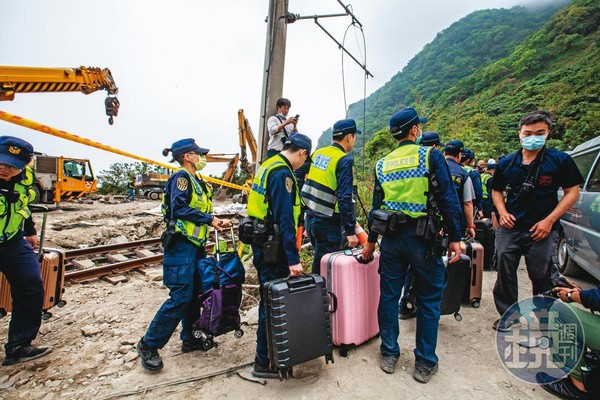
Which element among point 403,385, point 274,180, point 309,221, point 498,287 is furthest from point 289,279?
point 498,287

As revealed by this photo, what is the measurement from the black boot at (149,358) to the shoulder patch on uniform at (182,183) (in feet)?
4.34

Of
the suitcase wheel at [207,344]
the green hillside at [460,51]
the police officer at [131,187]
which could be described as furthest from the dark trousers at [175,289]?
the green hillside at [460,51]

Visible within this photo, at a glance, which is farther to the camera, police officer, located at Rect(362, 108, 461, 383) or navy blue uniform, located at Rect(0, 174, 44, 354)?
navy blue uniform, located at Rect(0, 174, 44, 354)

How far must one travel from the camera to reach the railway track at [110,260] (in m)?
5.00

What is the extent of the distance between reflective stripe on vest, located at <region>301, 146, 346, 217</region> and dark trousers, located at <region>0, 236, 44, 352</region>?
2521 millimetres

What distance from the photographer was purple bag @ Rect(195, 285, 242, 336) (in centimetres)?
247

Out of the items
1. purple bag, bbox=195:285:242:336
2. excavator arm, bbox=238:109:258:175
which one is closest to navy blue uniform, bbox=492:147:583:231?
purple bag, bbox=195:285:242:336

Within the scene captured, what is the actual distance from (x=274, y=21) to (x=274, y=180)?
317 centimetres

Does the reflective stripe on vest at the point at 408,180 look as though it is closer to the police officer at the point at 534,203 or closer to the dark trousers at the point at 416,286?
the dark trousers at the point at 416,286

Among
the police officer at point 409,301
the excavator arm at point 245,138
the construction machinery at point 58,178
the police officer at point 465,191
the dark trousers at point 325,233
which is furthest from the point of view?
the excavator arm at point 245,138

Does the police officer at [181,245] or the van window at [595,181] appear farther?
the van window at [595,181]

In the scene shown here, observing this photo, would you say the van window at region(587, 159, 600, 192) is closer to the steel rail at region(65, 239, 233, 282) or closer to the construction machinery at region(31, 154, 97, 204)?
the steel rail at region(65, 239, 233, 282)

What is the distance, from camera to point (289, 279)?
2209 millimetres

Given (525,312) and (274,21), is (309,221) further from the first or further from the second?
(274,21)
